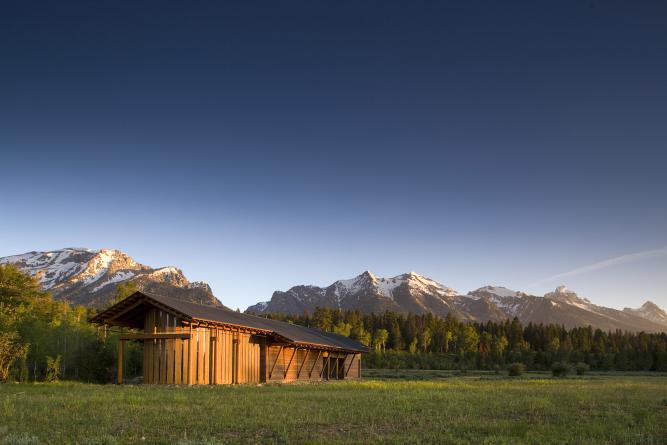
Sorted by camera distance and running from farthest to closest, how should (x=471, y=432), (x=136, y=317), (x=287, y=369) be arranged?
(x=287, y=369) < (x=136, y=317) < (x=471, y=432)

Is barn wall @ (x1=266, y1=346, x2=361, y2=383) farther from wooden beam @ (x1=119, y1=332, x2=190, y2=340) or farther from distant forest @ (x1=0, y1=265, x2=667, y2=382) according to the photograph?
distant forest @ (x1=0, y1=265, x2=667, y2=382)

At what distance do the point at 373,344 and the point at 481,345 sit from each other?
24.8 m

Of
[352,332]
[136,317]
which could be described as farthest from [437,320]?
[136,317]

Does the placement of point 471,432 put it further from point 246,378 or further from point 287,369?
point 287,369

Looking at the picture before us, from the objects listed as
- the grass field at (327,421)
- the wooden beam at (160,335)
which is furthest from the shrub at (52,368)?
the grass field at (327,421)

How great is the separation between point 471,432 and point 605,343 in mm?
136330

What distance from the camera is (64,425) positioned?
13.5m

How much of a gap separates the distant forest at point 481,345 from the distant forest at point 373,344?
18 centimetres

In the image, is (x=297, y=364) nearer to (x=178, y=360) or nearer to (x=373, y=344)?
(x=178, y=360)

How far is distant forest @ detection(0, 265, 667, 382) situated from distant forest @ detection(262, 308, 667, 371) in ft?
0.60

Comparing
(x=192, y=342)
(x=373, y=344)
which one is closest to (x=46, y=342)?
(x=192, y=342)

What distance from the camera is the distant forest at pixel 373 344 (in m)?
44.7

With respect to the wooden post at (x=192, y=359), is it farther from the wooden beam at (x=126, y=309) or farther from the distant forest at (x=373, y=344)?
the distant forest at (x=373, y=344)

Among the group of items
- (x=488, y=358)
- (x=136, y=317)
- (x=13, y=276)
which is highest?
(x=13, y=276)
